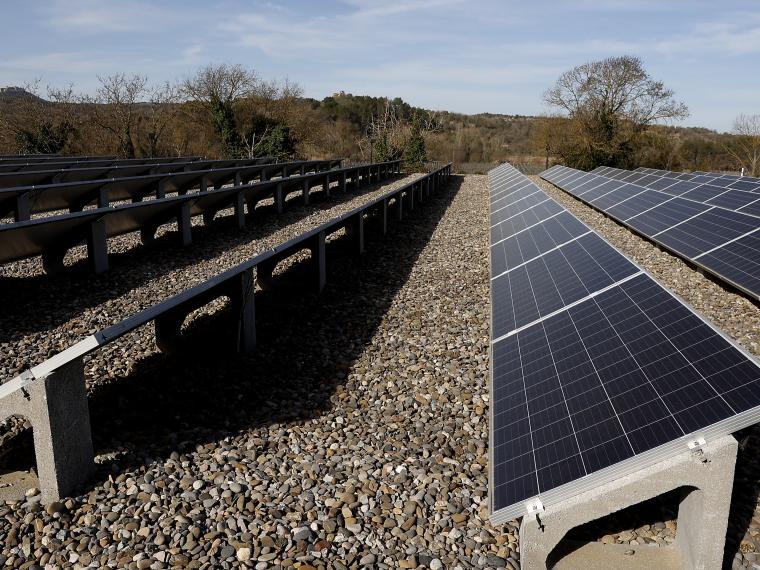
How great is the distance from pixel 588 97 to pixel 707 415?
48.6 metres

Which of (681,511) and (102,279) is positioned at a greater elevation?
(102,279)

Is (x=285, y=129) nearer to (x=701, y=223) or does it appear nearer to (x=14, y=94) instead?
(x=14, y=94)

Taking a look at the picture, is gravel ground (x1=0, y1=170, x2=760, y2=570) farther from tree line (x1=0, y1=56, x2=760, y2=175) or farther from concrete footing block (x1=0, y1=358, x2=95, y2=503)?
tree line (x1=0, y1=56, x2=760, y2=175)

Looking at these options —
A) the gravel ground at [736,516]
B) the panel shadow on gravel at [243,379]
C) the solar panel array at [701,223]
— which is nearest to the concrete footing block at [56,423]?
the panel shadow on gravel at [243,379]

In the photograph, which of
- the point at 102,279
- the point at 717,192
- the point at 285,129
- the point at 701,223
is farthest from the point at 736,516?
the point at 285,129

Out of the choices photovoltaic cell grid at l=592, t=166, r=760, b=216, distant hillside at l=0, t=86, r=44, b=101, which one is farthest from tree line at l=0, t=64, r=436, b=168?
photovoltaic cell grid at l=592, t=166, r=760, b=216

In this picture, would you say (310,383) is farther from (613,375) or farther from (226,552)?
(613,375)

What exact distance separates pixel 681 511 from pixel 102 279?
7.96 m

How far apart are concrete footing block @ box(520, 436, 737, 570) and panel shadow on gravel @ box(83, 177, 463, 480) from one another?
2640mm

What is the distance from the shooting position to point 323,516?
376 centimetres

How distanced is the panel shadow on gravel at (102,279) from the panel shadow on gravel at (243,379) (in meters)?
1.63

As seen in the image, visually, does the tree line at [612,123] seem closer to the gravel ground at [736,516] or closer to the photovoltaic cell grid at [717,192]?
the photovoltaic cell grid at [717,192]

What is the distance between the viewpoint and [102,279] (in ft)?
27.8

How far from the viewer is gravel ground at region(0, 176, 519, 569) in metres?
3.45
